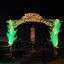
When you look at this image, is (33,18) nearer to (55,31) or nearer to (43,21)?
(43,21)

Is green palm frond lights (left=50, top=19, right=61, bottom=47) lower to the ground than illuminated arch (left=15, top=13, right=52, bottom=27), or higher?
lower

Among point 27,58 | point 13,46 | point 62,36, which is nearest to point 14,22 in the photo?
point 13,46

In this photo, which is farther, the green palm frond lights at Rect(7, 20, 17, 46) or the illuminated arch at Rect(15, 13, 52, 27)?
the illuminated arch at Rect(15, 13, 52, 27)

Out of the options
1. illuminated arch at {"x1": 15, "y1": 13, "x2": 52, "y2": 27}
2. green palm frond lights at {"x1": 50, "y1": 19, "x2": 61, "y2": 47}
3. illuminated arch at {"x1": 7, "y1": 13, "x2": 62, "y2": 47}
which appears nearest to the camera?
green palm frond lights at {"x1": 50, "y1": 19, "x2": 61, "y2": 47}

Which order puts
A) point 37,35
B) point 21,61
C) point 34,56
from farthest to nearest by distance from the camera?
point 37,35, point 34,56, point 21,61

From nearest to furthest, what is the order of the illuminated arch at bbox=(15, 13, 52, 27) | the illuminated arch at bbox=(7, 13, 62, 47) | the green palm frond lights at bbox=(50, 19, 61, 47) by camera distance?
the green palm frond lights at bbox=(50, 19, 61, 47)
the illuminated arch at bbox=(7, 13, 62, 47)
the illuminated arch at bbox=(15, 13, 52, 27)

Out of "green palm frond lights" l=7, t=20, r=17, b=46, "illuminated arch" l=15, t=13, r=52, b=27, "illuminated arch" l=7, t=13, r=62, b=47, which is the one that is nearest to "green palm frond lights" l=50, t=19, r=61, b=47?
"illuminated arch" l=7, t=13, r=62, b=47

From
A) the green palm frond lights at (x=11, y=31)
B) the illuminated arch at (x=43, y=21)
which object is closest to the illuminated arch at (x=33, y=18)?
the illuminated arch at (x=43, y=21)

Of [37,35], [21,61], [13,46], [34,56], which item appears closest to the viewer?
[21,61]

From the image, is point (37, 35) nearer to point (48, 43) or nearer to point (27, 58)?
point (48, 43)

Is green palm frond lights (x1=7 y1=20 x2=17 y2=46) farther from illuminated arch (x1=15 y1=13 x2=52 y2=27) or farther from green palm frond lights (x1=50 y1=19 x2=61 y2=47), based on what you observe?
green palm frond lights (x1=50 y1=19 x2=61 y2=47)

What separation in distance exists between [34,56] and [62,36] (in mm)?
8258

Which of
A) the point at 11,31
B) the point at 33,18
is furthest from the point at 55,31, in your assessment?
the point at 11,31

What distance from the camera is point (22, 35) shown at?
Answer: 1347 inches
